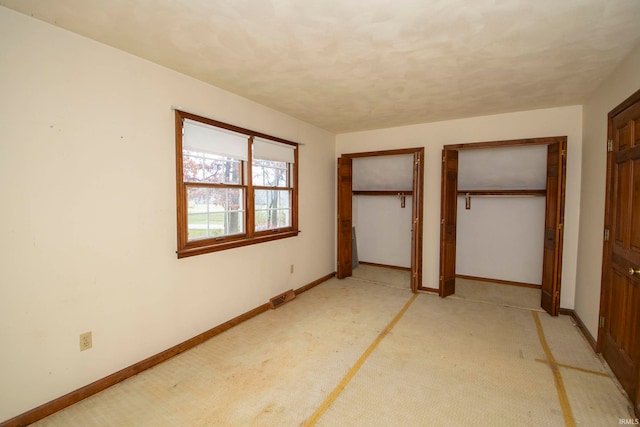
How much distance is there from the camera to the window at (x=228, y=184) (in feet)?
9.20

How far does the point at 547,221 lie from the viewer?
3732 mm

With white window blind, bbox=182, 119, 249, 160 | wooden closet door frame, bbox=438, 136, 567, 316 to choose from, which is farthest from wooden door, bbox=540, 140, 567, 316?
white window blind, bbox=182, 119, 249, 160

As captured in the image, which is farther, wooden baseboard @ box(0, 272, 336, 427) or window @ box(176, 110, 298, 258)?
window @ box(176, 110, 298, 258)

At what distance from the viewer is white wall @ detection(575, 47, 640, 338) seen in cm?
255

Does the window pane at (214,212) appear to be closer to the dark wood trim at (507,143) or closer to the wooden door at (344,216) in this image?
the wooden door at (344,216)

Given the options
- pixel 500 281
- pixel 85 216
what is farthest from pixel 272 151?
pixel 500 281

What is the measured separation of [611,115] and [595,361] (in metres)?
2.15

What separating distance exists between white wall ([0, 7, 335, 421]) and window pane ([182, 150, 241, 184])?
0.20 metres

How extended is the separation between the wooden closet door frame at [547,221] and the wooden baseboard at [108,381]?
115 inches

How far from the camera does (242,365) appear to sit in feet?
8.29

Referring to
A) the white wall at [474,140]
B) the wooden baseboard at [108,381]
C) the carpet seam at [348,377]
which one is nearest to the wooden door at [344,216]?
the white wall at [474,140]

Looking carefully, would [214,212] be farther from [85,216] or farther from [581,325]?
[581,325]

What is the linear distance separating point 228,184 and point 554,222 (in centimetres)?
390

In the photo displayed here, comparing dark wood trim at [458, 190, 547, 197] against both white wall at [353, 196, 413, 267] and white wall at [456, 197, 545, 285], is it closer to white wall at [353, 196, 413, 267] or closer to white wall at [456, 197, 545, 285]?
white wall at [456, 197, 545, 285]
